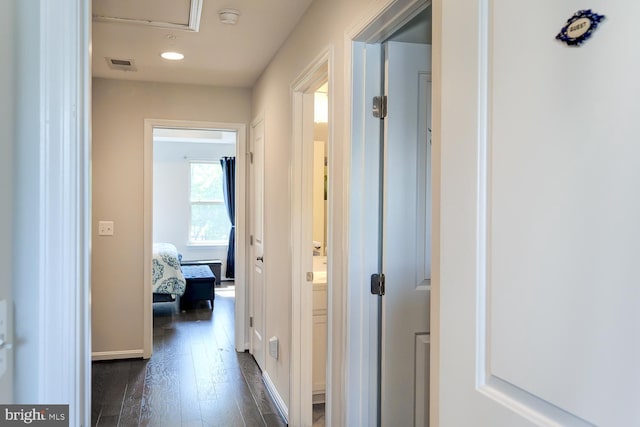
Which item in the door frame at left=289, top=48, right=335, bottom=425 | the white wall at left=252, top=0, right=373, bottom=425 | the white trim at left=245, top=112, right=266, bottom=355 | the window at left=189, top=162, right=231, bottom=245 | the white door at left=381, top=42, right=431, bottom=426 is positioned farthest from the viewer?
the window at left=189, top=162, right=231, bottom=245

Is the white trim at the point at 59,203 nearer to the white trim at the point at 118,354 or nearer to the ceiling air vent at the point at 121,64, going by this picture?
the ceiling air vent at the point at 121,64

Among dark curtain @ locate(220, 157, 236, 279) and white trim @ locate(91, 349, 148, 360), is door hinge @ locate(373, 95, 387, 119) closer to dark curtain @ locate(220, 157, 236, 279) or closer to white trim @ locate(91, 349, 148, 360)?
white trim @ locate(91, 349, 148, 360)

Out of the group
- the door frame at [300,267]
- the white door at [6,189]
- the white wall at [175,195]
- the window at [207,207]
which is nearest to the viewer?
the white door at [6,189]

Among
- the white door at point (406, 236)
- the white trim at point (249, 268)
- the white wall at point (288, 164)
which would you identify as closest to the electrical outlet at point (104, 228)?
the white trim at point (249, 268)

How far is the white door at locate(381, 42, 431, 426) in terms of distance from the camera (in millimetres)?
1863

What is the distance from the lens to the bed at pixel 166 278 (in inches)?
219

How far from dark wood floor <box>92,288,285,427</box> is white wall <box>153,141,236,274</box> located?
3437 mm

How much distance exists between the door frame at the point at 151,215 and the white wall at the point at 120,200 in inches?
1.7

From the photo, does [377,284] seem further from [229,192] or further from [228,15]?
[229,192]

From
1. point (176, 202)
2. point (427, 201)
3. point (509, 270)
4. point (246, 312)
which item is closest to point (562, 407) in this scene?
point (509, 270)

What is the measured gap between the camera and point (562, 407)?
2.24ft

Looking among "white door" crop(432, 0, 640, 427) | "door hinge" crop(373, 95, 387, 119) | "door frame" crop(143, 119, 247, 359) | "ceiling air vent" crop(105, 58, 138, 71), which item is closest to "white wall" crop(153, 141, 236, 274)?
"door frame" crop(143, 119, 247, 359)

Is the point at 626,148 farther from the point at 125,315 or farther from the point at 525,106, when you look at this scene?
the point at 125,315

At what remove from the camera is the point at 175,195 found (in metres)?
8.19
